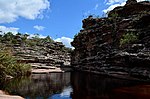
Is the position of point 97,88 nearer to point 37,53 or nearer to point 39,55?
point 39,55

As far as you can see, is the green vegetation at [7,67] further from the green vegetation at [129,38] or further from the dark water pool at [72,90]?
the green vegetation at [129,38]

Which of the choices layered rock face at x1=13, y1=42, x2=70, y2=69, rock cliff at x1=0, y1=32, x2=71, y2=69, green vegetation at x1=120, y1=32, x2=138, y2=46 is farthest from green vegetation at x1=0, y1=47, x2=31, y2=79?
green vegetation at x1=120, y1=32, x2=138, y2=46

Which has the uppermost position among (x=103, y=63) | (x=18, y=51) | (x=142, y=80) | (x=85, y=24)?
(x=85, y=24)

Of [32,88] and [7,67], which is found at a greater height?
[7,67]

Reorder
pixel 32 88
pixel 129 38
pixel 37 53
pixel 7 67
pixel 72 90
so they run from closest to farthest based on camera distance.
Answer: pixel 72 90
pixel 32 88
pixel 7 67
pixel 129 38
pixel 37 53

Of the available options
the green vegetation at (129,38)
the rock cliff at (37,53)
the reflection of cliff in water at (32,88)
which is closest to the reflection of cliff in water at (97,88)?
the reflection of cliff in water at (32,88)

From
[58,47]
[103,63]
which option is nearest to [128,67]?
[103,63]

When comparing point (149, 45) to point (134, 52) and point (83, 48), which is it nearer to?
point (134, 52)

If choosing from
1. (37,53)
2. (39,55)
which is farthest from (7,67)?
(37,53)

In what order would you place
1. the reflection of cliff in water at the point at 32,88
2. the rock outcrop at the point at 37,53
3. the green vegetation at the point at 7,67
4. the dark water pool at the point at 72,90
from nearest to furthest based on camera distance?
1. the dark water pool at the point at 72,90
2. the reflection of cliff in water at the point at 32,88
3. the green vegetation at the point at 7,67
4. the rock outcrop at the point at 37,53

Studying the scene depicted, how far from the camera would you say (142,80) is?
4203cm

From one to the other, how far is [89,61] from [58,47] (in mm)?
37493

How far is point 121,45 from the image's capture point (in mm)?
53719

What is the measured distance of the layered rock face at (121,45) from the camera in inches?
1743
